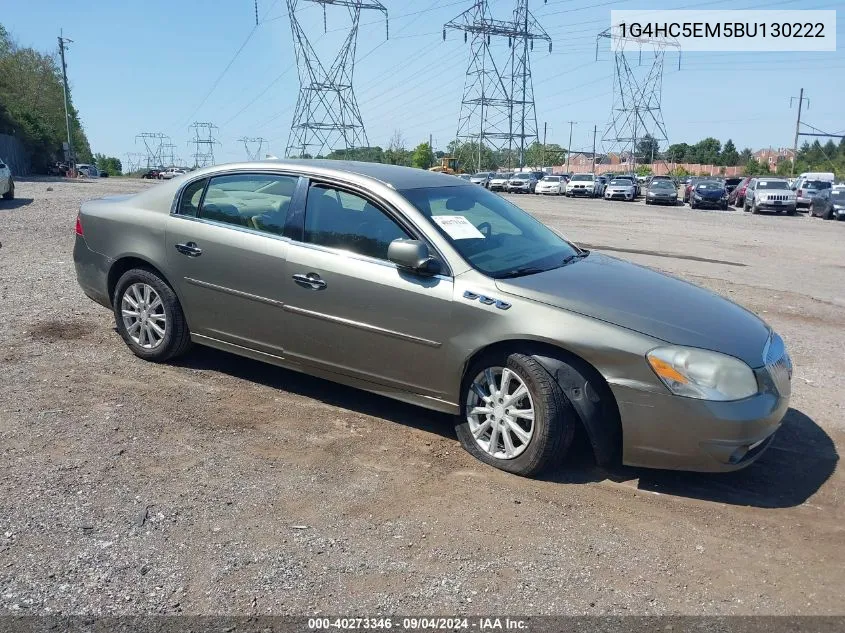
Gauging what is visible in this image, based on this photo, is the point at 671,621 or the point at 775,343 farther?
the point at 775,343

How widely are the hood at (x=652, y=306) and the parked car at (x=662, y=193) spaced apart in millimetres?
38170

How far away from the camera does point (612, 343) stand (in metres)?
3.89

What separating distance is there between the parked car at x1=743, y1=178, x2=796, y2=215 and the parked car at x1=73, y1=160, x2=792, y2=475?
31587 millimetres

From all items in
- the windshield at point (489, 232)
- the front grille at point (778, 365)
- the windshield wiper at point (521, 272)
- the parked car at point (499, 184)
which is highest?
the parked car at point (499, 184)

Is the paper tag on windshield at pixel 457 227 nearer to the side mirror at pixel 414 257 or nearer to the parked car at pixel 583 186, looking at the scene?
the side mirror at pixel 414 257

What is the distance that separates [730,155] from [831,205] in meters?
97.4

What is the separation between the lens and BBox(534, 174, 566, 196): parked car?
52250 millimetres

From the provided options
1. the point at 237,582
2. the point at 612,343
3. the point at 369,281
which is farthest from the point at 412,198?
the point at 237,582

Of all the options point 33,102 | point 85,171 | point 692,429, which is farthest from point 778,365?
point 33,102

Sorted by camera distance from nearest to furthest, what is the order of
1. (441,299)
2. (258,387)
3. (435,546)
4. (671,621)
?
(671,621) < (435,546) < (441,299) < (258,387)

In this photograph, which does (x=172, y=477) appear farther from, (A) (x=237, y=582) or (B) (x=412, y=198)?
(B) (x=412, y=198)

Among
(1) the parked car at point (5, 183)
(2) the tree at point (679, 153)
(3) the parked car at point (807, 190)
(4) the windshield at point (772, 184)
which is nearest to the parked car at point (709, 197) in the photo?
(4) the windshield at point (772, 184)

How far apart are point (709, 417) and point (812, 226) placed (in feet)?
82.7

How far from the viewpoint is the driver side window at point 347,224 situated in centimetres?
467
